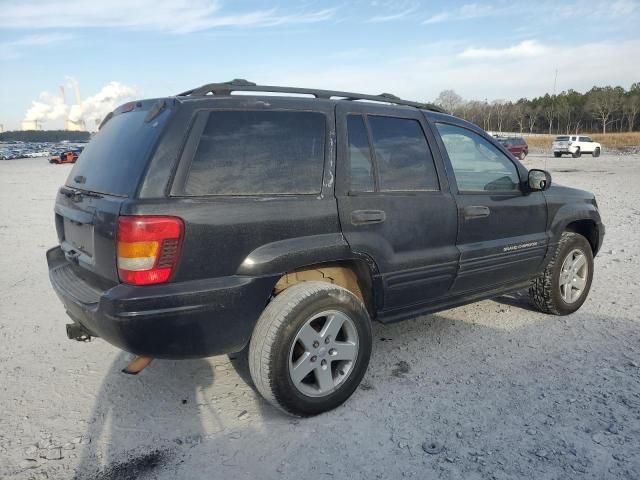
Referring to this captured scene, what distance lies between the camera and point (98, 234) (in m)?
2.58

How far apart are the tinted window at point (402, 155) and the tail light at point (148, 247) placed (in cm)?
137

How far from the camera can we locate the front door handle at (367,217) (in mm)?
2971

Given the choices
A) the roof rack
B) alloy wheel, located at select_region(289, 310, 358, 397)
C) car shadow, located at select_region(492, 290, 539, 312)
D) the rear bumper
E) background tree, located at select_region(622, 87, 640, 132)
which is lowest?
car shadow, located at select_region(492, 290, 539, 312)

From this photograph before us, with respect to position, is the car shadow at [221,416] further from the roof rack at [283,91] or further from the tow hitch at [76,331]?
the roof rack at [283,91]

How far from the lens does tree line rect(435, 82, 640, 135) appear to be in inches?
2704

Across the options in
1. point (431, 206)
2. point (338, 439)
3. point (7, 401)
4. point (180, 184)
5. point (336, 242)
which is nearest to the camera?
point (180, 184)

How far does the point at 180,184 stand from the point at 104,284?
0.70m

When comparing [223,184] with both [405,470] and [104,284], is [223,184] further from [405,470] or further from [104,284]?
[405,470]

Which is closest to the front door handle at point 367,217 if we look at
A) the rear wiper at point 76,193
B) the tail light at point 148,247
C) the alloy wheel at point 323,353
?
the alloy wheel at point 323,353

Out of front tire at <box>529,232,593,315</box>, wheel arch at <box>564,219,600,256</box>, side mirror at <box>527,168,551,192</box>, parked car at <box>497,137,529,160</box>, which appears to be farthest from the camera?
parked car at <box>497,137,529,160</box>

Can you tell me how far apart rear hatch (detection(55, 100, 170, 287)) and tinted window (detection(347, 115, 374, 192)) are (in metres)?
1.12

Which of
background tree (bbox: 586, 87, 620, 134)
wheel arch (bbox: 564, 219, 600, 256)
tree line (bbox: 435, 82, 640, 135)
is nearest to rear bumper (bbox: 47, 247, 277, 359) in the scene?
wheel arch (bbox: 564, 219, 600, 256)

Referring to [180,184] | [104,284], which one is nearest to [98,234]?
[104,284]

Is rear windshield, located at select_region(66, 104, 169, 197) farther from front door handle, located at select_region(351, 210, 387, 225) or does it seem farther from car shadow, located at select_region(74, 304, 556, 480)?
car shadow, located at select_region(74, 304, 556, 480)
